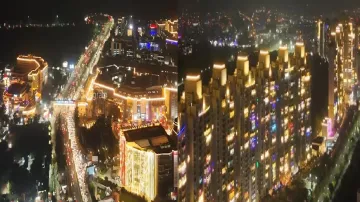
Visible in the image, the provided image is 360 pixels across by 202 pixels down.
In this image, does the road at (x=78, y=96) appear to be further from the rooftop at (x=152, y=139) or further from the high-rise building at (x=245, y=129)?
the high-rise building at (x=245, y=129)

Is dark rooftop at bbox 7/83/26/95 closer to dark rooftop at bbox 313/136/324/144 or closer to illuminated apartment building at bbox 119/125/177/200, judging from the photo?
illuminated apartment building at bbox 119/125/177/200

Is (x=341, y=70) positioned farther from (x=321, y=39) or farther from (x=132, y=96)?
(x=132, y=96)

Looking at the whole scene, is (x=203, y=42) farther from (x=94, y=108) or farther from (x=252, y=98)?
(x=252, y=98)

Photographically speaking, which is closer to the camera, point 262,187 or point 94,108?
point 94,108

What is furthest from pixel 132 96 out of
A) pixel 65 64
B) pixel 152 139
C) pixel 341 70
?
pixel 341 70

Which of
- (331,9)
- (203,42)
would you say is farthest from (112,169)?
(331,9)

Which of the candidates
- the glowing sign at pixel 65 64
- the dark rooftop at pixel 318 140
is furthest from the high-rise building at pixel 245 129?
the glowing sign at pixel 65 64
